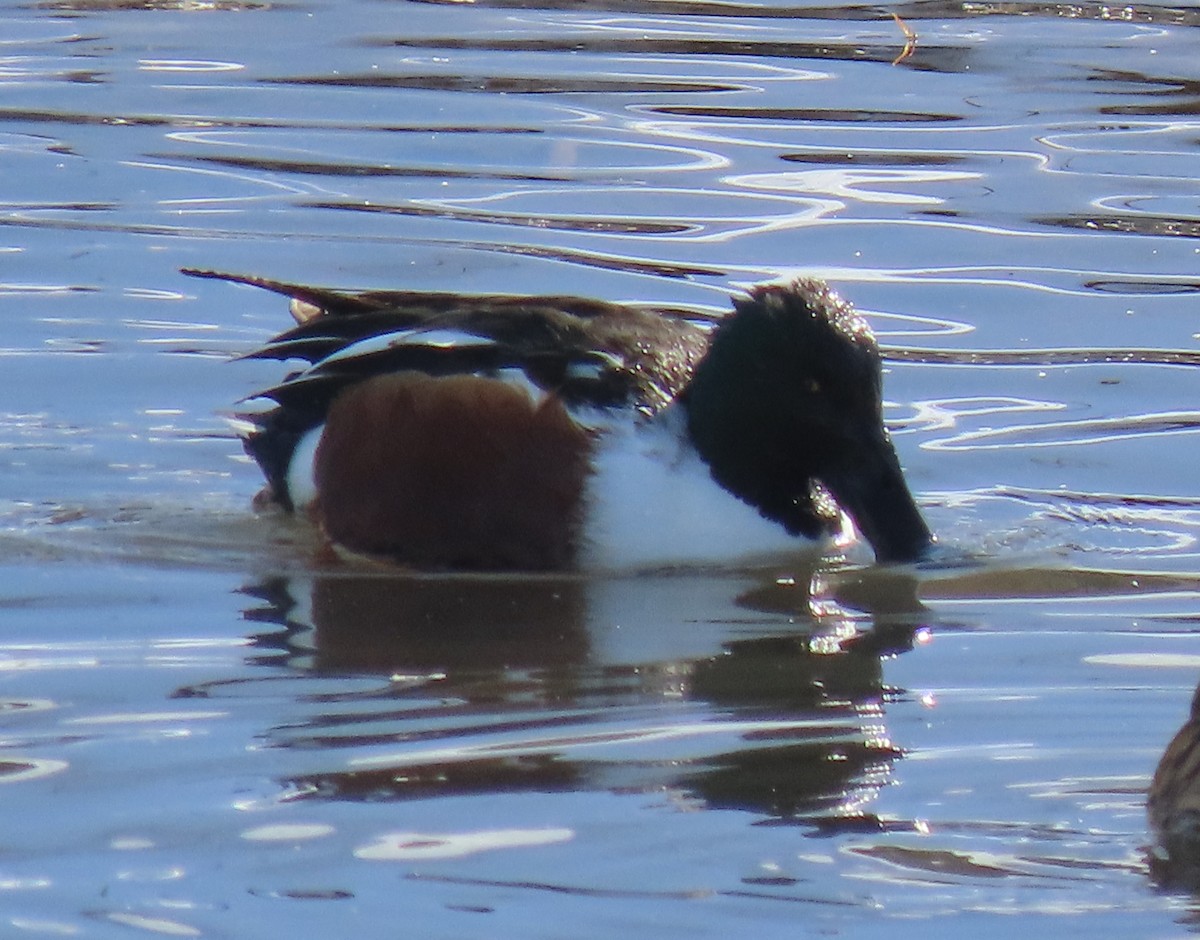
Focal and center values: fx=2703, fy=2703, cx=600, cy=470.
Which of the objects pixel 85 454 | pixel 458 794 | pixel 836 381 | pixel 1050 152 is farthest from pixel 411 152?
pixel 458 794

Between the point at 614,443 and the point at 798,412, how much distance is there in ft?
1.60

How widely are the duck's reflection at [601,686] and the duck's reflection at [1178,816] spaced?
45 centimetres

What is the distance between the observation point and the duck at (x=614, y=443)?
6.25 metres

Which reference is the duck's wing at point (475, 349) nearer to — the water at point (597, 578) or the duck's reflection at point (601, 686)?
the water at point (597, 578)

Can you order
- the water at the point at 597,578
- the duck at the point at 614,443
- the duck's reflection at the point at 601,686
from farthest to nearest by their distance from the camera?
the duck at the point at 614,443
the duck's reflection at the point at 601,686
the water at the point at 597,578

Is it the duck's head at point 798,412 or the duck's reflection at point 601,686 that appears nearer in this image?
the duck's reflection at point 601,686

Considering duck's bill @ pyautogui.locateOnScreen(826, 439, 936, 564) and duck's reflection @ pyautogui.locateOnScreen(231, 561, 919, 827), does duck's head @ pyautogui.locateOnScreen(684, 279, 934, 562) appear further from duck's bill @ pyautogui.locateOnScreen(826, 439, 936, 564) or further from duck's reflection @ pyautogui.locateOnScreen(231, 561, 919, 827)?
duck's reflection @ pyautogui.locateOnScreen(231, 561, 919, 827)

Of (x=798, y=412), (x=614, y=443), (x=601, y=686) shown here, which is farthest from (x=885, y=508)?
(x=601, y=686)

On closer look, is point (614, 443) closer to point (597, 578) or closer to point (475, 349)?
point (597, 578)

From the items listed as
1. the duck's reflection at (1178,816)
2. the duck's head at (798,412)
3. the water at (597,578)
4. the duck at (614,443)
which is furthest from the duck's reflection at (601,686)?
the duck's reflection at (1178,816)

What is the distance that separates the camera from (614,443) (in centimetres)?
625

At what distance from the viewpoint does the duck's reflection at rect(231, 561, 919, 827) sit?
4.50 meters

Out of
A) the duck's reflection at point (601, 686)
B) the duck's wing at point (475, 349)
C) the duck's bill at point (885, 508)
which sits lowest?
the duck's reflection at point (601, 686)

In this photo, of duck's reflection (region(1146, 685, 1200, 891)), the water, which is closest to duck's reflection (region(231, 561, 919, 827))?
the water
